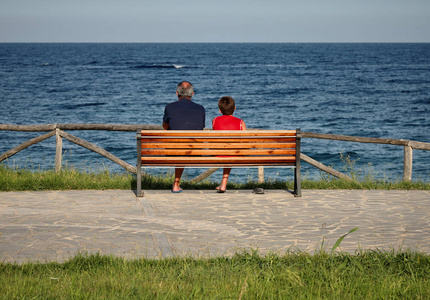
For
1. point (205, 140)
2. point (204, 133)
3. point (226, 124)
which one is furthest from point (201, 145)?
point (226, 124)

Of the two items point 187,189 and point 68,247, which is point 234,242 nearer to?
point 68,247

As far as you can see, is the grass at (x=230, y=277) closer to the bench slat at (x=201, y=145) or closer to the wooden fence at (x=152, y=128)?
the bench slat at (x=201, y=145)

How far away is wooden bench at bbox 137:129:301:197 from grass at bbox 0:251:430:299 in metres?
3.13

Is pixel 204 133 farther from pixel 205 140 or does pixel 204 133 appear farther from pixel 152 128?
pixel 152 128

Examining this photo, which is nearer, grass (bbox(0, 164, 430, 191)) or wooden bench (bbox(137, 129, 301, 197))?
wooden bench (bbox(137, 129, 301, 197))

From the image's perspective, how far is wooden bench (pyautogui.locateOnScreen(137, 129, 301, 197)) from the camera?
841 cm

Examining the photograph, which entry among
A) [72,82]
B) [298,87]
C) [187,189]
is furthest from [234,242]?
[72,82]

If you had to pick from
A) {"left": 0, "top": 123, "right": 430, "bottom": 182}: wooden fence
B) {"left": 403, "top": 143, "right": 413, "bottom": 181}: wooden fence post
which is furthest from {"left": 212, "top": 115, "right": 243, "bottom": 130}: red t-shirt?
{"left": 403, "top": 143, "right": 413, "bottom": 181}: wooden fence post

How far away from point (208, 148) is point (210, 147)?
0.04 meters

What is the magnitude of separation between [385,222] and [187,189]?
358 centimetres

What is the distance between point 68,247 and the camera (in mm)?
5941

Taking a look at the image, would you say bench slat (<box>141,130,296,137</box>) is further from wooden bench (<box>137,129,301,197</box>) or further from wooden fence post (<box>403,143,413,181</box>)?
wooden fence post (<box>403,143,413,181</box>)

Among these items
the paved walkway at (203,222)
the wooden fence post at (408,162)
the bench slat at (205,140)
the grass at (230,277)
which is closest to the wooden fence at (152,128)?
the wooden fence post at (408,162)

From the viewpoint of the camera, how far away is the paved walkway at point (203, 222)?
5988 mm
